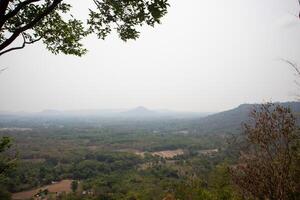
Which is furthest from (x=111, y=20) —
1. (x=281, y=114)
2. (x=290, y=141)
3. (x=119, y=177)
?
(x=119, y=177)

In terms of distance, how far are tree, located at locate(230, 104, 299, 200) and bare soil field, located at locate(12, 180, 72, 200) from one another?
157 ft

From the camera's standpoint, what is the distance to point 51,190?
2031 inches

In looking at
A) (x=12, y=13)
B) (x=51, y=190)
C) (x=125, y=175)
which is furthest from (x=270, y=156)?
(x=125, y=175)

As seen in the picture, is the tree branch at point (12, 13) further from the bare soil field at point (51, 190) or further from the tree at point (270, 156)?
the bare soil field at point (51, 190)

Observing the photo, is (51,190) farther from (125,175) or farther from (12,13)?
(12,13)

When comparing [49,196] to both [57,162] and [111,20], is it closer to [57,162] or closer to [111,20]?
[57,162]

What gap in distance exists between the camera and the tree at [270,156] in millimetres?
5368

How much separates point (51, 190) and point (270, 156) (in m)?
52.6

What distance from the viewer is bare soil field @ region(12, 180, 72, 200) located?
46.8 metres

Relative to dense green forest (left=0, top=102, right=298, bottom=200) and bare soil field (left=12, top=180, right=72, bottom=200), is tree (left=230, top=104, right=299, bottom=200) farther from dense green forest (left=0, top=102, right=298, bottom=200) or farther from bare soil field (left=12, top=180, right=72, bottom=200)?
bare soil field (left=12, top=180, right=72, bottom=200)

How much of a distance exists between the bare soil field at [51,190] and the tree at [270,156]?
4771 cm

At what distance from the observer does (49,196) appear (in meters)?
45.4

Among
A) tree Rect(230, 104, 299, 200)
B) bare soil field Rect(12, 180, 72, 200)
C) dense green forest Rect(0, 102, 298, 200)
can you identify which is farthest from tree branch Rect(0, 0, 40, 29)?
bare soil field Rect(12, 180, 72, 200)

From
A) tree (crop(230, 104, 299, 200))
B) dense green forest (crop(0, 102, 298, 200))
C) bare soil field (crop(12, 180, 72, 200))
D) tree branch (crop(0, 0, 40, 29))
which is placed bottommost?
bare soil field (crop(12, 180, 72, 200))
